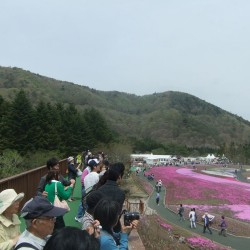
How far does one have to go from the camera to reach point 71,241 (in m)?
2.22

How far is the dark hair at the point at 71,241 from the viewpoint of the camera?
7.25 ft

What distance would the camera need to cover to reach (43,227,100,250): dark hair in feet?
7.25

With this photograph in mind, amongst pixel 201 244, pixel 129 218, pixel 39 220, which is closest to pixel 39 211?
pixel 39 220

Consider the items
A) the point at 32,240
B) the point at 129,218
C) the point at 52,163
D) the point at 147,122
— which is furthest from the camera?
the point at 147,122

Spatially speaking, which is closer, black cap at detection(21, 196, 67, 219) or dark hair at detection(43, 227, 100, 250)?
dark hair at detection(43, 227, 100, 250)

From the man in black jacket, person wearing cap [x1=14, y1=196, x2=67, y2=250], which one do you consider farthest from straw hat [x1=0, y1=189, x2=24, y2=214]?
the man in black jacket

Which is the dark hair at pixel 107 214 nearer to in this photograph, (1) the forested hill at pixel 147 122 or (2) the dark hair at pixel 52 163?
(2) the dark hair at pixel 52 163

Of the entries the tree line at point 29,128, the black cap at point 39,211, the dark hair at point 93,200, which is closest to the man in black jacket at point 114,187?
the dark hair at point 93,200

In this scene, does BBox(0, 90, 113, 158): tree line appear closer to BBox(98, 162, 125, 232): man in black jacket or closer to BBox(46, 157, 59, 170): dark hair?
BBox(46, 157, 59, 170): dark hair

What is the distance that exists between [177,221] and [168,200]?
8.65 meters

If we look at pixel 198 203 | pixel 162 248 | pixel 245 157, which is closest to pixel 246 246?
pixel 162 248

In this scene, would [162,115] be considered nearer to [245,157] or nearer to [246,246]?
[245,157]

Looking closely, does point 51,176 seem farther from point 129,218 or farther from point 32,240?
point 32,240

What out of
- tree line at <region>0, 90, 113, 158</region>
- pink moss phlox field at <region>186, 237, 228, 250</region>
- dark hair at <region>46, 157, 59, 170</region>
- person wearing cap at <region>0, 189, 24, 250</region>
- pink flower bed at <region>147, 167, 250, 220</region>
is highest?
tree line at <region>0, 90, 113, 158</region>
